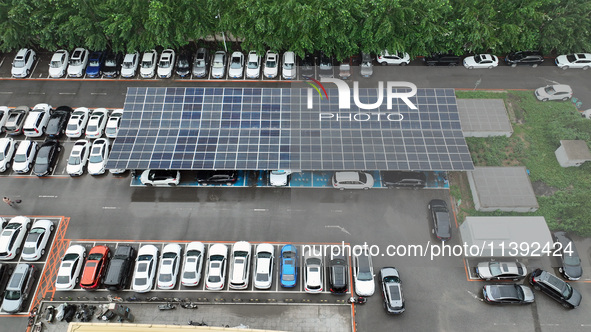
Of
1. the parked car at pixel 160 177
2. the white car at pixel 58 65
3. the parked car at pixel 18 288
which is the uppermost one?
the white car at pixel 58 65

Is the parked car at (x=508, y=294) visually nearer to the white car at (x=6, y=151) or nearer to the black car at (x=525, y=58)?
the black car at (x=525, y=58)

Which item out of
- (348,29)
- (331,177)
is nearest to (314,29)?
(348,29)

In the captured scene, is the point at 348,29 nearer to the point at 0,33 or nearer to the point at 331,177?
the point at 331,177

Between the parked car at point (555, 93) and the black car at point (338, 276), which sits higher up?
the parked car at point (555, 93)

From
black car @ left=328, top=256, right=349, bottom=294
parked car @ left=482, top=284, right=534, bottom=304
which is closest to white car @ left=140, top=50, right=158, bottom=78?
black car @ left=328, top=256, right=349, bottom=294

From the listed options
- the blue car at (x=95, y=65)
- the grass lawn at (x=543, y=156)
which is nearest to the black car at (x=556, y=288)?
the grass lawn at (x=543, y=156)

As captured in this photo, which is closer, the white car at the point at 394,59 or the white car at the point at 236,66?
the white car at the point at 236,66

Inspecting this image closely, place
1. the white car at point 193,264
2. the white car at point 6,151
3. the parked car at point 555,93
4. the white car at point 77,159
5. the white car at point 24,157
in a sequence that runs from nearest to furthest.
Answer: the white car at point 193,264
the white car at point 77,159
the white car at point 24,157
the white car at point 6,151
the parked car at point 555,93

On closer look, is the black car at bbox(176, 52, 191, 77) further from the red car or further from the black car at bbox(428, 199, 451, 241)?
the black car at bbox(428, 199, 451, 241)

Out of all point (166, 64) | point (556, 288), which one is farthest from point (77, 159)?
point (556, 288)
